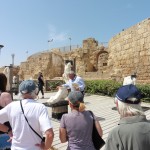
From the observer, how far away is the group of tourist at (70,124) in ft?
6.03

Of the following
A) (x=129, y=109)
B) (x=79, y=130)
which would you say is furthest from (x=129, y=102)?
(x=79, y=130)

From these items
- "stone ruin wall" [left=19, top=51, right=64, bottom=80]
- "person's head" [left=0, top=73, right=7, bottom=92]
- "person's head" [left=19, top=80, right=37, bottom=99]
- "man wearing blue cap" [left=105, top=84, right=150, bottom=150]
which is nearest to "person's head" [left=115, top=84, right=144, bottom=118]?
"man wearing blue cap" [left=105, top=84, right=150, bottom=150]

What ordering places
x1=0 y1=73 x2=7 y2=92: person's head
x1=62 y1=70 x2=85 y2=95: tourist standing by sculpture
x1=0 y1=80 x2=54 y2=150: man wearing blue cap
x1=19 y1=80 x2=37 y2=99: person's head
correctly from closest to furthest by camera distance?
x1=0 y1=80 x2=54 y2=150: man wearing blue cap → x1=19 y1=80 x2=37 y2=99: person's head → x1=0 y1=73 x2=7 y2=92: person's head → x1=62 y1=70 x2=85 y2=95: tourist standing by sculpture

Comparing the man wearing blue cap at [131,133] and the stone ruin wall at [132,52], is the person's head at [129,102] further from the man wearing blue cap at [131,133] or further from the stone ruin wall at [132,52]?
the stone ruin wall at [132,52]

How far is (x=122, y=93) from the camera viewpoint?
203cm

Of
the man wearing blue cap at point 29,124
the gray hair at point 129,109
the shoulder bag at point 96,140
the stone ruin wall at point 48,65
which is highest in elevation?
the stone ruin wall at point 48,65

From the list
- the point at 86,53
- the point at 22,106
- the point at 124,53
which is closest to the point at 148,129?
the point at 22,106

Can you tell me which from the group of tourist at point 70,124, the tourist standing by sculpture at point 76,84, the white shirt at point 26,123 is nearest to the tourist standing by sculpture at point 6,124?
the group of tourist at point 70,124

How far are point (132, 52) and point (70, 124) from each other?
14.0 m

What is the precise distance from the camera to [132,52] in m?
16.2

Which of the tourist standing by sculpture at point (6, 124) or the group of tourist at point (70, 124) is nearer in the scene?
the group of tourist at point (70, 124)

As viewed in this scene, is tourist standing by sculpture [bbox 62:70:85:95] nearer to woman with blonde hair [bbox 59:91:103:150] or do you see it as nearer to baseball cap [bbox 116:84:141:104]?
woman with blonde hair [bbox 59:91:103:150]

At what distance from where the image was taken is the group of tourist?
184cm

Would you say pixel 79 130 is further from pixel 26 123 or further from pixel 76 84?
pixel 76 84
